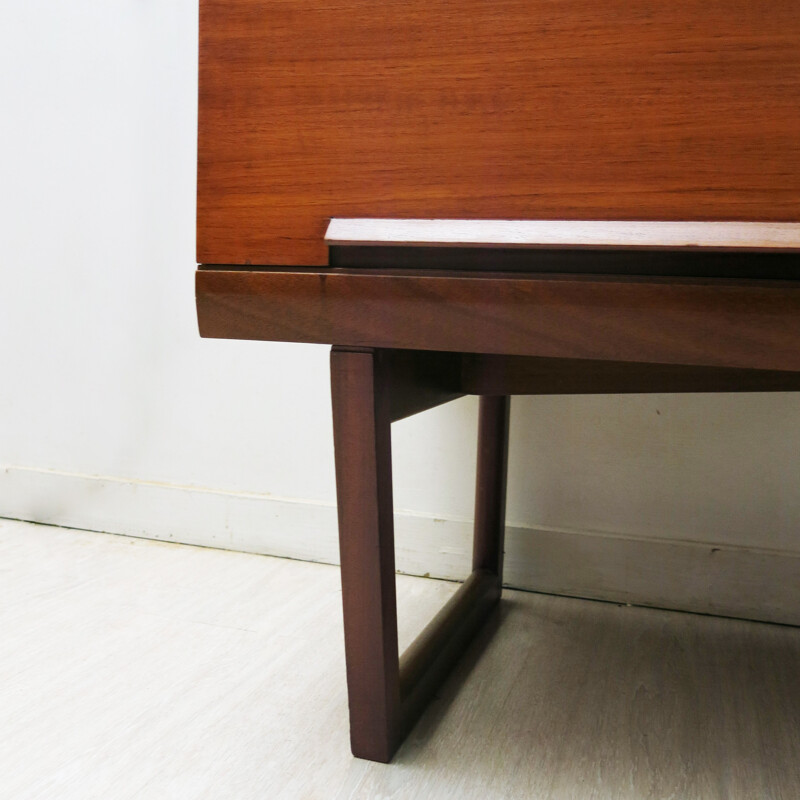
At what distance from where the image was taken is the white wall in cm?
126

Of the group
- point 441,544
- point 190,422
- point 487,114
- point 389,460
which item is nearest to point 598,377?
point 389,460

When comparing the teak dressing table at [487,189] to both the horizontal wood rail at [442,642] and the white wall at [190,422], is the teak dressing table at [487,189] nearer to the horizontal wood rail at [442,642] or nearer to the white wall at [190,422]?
the horizontal wood rail at [442,642]

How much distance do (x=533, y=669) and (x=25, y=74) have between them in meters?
1.43

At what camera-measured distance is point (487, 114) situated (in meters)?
0.62

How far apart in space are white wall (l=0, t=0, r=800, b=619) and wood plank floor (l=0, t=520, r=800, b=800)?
0.11 metres

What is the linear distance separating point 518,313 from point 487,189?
97 millimetres

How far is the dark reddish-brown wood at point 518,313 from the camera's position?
584mm

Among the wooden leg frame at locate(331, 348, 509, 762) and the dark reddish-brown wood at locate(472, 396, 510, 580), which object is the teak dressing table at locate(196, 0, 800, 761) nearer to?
the wooden leg frame at locate(331, 348, 509, 762)

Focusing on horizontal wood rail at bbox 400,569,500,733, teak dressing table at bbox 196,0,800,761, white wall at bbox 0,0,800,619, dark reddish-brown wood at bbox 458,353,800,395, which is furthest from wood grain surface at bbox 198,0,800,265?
white wall at bbox 0,0,800,619

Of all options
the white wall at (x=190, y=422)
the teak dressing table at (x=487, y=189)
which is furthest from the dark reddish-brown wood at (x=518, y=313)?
the white wall at (x=190, y=422)

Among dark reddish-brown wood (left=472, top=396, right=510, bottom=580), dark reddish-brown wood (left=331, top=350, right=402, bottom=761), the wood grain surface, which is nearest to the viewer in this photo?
the wood grain surface

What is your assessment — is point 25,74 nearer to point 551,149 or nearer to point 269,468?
point 269,468

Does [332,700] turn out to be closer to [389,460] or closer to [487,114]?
[389,460]

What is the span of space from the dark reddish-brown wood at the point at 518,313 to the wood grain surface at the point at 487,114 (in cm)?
4
